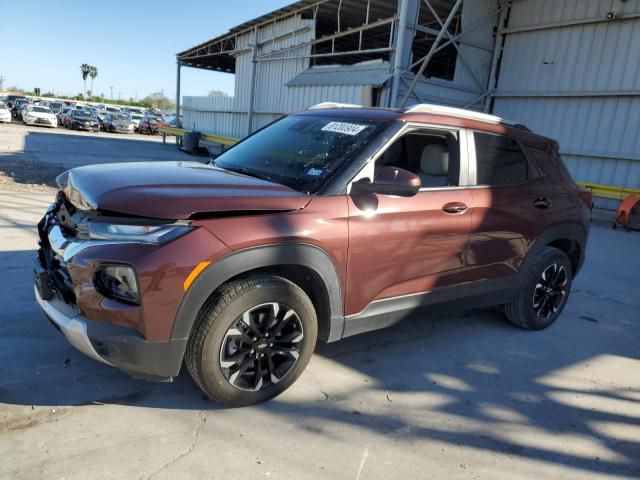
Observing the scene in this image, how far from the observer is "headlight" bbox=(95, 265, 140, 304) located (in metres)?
2.43

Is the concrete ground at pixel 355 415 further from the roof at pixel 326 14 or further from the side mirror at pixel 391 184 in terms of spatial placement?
the roof at pixel 326 14

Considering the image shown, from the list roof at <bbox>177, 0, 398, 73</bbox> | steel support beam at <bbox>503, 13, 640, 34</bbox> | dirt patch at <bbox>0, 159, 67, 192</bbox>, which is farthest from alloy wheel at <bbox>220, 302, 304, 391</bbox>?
roof at <bbox>177, 0, 398, 73</bbox>

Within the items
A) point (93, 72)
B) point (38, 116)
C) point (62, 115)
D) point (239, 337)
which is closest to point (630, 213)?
point (239, 337)

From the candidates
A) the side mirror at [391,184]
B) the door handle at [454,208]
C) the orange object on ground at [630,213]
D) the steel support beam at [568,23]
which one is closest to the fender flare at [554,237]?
the door handle at [454,208]

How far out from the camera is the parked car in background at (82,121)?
104 ft

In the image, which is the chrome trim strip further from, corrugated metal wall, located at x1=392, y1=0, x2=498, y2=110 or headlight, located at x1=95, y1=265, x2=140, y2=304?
corrugated metal wall, located at x1=392, y1=0, x2=498, y2=110

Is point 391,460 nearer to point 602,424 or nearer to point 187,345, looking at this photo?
point 187,345

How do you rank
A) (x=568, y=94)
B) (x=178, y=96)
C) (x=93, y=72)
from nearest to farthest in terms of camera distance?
(x=568, y=94)
(x=178, y=96)
(x=93, y=72)

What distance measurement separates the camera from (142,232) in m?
2.46

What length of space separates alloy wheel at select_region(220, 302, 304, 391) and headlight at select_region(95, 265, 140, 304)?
564 mm

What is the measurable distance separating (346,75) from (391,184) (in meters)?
13.0

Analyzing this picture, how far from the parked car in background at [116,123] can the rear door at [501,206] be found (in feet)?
110

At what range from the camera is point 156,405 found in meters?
2.91

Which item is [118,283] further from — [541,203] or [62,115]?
[62,115]
